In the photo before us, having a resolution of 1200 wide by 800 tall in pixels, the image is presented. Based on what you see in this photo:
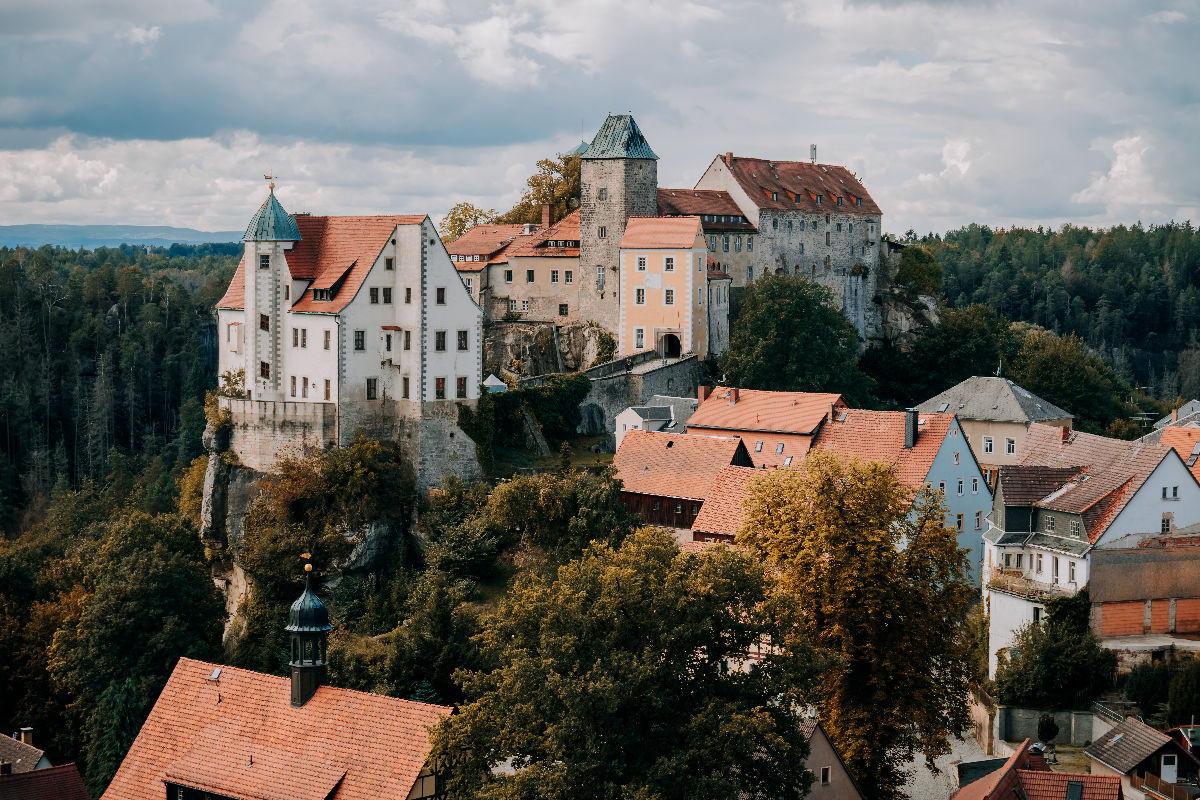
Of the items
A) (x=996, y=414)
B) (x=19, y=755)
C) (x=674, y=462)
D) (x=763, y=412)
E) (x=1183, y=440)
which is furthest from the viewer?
(x=996, y=414)

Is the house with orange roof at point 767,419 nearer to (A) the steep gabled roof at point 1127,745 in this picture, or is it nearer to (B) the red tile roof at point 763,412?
(B) the red tile roof at point 763,412

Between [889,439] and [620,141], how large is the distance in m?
24.2

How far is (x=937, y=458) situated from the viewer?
58.7 m

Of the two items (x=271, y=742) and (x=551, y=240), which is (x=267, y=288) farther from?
(x=271, y=742)

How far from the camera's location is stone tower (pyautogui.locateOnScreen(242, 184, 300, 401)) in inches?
2378

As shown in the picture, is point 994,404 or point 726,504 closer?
point 726,504

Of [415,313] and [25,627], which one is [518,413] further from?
[25,627]

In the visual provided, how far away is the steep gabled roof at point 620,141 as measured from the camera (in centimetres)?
7731

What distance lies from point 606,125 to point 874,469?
39.1 m

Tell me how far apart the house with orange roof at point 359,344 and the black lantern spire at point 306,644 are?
20.3m

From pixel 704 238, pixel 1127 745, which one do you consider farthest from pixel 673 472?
pixel 1127 745

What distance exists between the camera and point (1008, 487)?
166 feet

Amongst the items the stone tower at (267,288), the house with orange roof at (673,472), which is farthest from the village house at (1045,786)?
the stone tower at (267,288)

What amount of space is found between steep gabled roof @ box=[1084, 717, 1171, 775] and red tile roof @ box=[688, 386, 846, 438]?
873 inches
